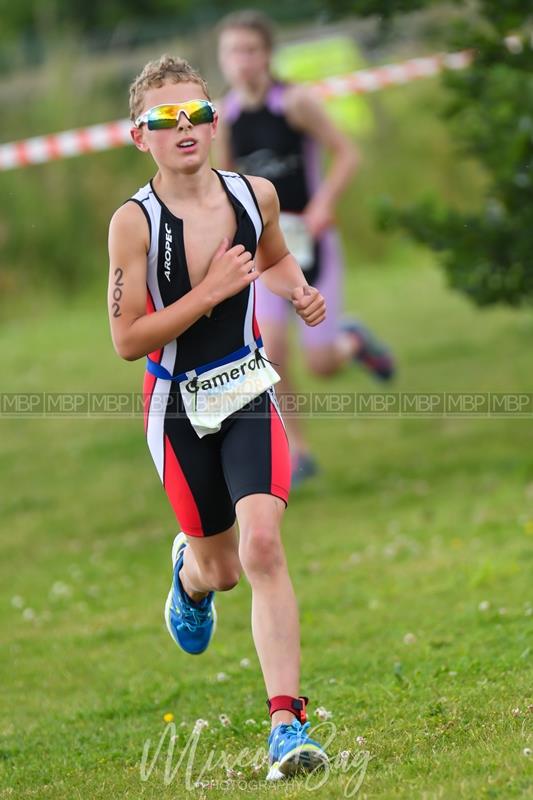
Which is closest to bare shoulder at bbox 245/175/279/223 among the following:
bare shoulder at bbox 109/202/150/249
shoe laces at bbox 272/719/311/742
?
bare shoulder at bbox 109/202/150/249

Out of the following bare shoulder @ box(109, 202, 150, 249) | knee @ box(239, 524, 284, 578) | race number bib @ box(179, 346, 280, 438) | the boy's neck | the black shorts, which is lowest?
knee @ box(239, 524, 284, 578)

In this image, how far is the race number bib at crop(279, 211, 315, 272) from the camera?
Answer: 986cm

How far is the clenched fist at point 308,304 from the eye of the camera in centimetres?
504

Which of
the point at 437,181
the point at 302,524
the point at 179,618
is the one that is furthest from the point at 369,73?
the point at 179,618

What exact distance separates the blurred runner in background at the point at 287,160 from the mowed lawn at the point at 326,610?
4.45ft

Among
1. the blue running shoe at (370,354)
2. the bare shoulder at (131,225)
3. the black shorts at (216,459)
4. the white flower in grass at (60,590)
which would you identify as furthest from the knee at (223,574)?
the blue running shoe at (370,354)

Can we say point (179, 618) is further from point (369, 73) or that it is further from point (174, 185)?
point (369, 73)

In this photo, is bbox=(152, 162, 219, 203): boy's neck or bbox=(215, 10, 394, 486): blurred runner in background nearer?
bbox=(152, 162, 219, 203): boy's neck

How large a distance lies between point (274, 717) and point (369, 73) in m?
14.4

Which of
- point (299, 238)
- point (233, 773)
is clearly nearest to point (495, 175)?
point (299, 238)

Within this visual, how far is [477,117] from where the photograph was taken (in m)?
10.2

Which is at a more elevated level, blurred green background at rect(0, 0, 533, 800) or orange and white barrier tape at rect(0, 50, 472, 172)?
orange and white barrier tape at rect(0, 50, 472, 172)

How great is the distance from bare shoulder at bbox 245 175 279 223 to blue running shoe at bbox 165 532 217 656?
56.0 inches

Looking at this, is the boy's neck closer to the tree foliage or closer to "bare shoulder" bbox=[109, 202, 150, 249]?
"bare shoulder" bbox=[109, 202, 150, 249]
